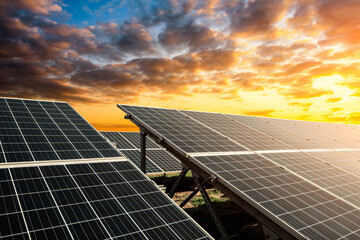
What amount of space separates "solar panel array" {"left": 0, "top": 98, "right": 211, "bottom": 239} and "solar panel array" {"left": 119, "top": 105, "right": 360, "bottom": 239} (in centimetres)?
456

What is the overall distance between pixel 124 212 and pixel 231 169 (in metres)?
7.81

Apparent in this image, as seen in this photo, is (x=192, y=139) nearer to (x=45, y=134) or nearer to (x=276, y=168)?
(x=276, y=168)

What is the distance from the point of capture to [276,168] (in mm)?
17797

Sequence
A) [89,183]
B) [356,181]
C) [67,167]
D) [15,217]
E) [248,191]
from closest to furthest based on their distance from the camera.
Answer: [15,217]
[89,183]
[67,167]
[248,191]
[356,181]

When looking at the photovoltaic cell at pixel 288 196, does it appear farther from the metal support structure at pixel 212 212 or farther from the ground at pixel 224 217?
the ground at pixel 224 217

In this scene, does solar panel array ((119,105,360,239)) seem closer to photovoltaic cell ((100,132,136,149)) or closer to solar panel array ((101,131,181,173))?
solar panel array ((101,131,181,173))

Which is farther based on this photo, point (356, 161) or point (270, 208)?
point (356, 161)

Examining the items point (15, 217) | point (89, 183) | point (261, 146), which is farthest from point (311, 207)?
point (15, 217)

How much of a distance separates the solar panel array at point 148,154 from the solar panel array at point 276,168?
9.66 metres

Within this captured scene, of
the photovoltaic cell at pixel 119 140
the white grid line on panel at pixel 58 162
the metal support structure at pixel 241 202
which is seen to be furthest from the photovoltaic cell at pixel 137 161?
the white grid line on panel at pixel 58 162

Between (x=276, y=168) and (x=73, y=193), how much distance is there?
44.3ft

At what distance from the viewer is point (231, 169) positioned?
15648 millimetres

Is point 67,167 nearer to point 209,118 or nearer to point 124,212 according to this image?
→ point 124,212

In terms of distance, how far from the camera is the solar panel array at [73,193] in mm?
8719
